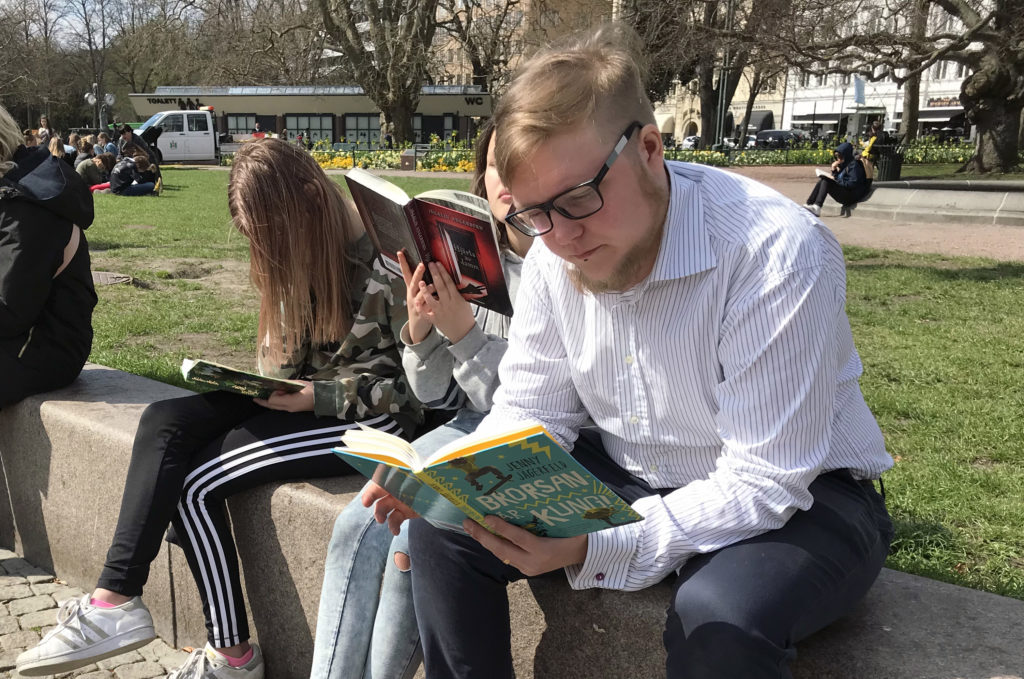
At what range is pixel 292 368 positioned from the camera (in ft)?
9.52

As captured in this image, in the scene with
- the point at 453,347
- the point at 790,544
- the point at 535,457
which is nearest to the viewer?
the point at 535,457

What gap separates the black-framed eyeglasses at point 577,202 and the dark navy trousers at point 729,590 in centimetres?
65

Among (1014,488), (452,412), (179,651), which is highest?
(452,412)

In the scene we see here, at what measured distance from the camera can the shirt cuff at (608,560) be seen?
1.81 meters

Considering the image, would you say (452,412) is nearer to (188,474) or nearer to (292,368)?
(292,368)

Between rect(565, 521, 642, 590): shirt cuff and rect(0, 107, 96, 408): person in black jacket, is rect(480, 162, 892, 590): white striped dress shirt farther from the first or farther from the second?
rect(0, 107, 96, 408): person in black jacket

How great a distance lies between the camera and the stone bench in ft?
6.07

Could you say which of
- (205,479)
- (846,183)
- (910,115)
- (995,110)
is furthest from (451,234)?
(910,115)

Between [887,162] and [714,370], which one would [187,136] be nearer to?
[887,162]

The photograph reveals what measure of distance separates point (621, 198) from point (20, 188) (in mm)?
2508

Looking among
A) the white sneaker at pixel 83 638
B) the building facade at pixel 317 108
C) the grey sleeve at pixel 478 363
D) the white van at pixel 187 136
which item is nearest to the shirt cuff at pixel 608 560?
the grey sleeve at pixel 478 363

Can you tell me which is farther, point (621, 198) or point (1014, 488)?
point (1014, 488)

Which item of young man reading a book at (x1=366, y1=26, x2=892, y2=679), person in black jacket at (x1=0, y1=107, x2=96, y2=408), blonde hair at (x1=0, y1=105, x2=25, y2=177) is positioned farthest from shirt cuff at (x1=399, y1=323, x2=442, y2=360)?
blonde hair at (x1=0, y1=105, x2=25, y2=177)

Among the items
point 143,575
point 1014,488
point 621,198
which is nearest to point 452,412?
point 143,575
